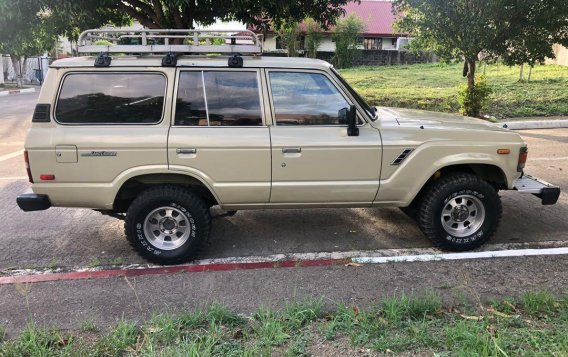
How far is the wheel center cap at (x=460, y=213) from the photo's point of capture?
4.84 meters

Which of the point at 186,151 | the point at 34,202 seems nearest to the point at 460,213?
the point at 186,151

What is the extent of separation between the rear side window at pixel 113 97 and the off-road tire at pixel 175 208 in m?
0.68

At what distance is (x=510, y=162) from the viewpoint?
4777 millimetres

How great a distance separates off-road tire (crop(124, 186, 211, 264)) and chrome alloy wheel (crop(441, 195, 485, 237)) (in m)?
2.31

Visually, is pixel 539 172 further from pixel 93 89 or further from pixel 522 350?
pixel 93 89

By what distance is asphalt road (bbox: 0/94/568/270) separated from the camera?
5.02 meters

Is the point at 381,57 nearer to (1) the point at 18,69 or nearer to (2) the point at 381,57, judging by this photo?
(2) the point at 381,57

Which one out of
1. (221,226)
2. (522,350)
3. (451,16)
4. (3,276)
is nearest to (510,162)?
(522,350)

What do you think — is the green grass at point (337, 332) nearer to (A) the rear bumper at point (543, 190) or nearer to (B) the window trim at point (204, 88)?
(A) the rear bumper at point (543, 190)

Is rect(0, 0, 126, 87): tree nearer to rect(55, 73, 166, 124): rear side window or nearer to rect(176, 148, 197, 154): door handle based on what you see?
rect(55, 73, 166, 124): rear side window

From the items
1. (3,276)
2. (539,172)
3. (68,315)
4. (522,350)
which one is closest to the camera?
(522,350)

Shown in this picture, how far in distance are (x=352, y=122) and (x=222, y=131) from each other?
119 cm

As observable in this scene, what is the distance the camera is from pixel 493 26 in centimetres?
1099

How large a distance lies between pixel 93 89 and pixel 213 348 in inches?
105
